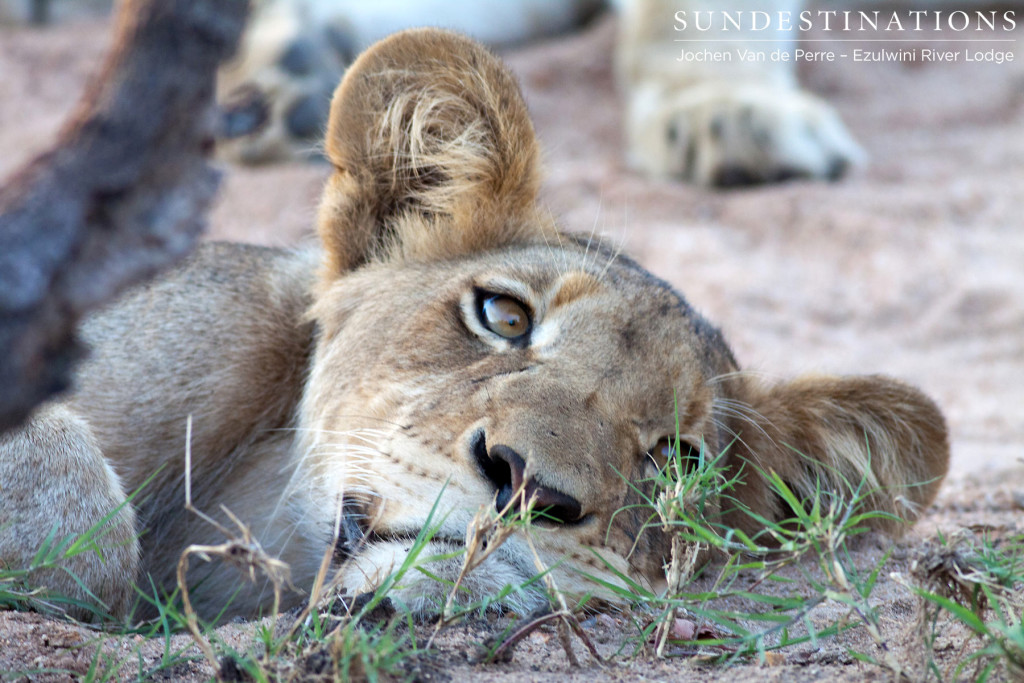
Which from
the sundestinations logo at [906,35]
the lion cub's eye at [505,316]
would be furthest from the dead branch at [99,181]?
the sundestinations logo at [906,35]

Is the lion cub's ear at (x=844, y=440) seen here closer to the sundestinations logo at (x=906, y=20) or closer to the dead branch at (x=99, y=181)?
the dead branch at (x=99, y=181)

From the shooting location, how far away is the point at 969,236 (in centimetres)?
574

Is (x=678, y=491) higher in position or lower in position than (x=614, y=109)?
lower

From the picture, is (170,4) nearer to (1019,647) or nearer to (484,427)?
(484,427)

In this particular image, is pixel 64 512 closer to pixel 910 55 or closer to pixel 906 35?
pixel 910 55

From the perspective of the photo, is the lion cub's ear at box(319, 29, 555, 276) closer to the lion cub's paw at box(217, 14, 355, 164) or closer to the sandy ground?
the sandy ground

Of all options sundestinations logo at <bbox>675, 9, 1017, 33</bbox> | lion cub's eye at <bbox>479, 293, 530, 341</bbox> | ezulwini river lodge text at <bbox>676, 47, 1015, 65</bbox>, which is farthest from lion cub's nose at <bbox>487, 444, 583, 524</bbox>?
sundestinations logo at <bbox>675, 9, 1017, 33</bbox>

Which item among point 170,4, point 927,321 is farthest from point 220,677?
point 927,321

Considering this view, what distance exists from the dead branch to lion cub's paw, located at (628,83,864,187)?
4505 mm

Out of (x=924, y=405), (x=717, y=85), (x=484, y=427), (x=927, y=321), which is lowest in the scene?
(x=927, y=321)

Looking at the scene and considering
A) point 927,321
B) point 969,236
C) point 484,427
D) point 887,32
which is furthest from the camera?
point 887,32

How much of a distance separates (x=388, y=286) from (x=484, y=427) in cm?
84

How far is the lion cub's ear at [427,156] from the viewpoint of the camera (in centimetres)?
282

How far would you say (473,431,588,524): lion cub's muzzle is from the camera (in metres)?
1.87
